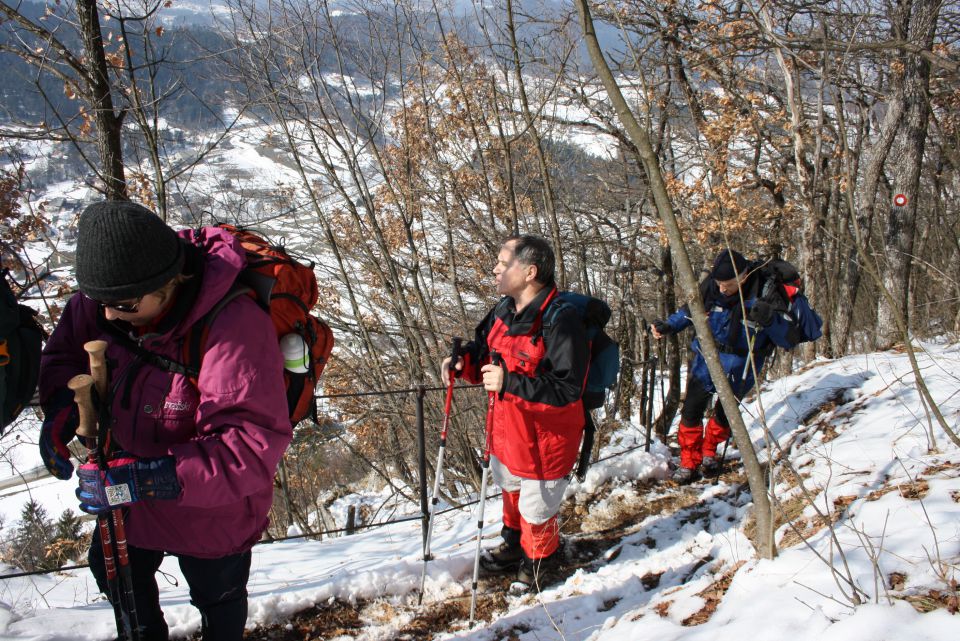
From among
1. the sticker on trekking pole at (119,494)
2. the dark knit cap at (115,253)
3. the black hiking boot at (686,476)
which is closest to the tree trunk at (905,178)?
the black hiking boot at (686,476)

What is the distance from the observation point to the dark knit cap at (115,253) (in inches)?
65.3

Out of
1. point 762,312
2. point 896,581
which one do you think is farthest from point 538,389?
point 762,312

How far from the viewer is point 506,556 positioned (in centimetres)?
365

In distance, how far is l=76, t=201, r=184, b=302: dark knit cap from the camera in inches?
65.3

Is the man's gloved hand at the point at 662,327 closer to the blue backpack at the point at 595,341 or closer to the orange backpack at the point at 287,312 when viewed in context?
the blue backpack at the point at 595,341

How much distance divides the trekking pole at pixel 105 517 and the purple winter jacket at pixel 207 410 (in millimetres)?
79

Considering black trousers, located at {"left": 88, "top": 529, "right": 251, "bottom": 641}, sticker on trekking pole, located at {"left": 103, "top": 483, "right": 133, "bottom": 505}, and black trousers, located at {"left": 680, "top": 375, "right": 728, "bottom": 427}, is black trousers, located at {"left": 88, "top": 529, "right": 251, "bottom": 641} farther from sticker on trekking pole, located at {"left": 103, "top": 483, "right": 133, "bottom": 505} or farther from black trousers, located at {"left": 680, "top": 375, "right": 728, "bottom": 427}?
black trousers, located at {"left": 680, "top": 375, "right": 728, "bottom": 427}

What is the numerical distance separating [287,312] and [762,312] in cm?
361

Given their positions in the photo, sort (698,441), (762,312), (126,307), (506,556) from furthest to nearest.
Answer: (698,441) → (762,312) → (506,556) → (126,307)

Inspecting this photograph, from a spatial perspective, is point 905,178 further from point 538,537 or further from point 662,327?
point 538,537

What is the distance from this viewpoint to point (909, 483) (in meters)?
2.82

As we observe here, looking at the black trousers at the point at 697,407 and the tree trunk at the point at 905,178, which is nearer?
the black trousers at the point at 697,407

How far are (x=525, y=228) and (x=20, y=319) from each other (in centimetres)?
782

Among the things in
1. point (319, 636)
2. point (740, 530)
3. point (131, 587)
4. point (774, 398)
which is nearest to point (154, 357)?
point (131, 587)
